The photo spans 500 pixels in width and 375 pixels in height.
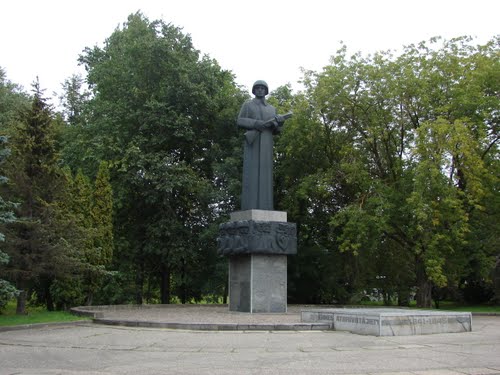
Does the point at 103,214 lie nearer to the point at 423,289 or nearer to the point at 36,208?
the point at 36,208

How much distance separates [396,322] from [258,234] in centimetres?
606

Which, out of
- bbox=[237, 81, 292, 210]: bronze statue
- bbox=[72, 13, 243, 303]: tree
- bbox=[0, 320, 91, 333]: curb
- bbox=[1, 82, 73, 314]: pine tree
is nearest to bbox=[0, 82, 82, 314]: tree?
bbox=[1, 82, 73, 314]: pine tree


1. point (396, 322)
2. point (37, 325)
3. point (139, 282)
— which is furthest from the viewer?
point (139, 282)

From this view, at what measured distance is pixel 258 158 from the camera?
18.3m

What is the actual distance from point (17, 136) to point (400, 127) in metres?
15.2

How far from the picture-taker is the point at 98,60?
33.9 metres

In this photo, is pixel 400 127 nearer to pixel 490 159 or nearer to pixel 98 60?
pixel 490 159

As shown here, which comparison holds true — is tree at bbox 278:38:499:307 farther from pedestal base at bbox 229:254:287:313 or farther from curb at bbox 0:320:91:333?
curb at bbox 0:320:91:333

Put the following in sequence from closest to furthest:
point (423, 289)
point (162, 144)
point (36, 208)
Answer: point (36, 208) < point (423, 289) < point (162, 144)

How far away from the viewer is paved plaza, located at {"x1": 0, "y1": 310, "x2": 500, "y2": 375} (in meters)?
7.68

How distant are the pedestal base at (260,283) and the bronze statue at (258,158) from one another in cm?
169

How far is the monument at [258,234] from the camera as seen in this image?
17.2m

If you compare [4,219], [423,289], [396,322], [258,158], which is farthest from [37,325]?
[423,289]

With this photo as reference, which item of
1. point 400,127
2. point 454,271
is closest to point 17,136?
point 400,127
